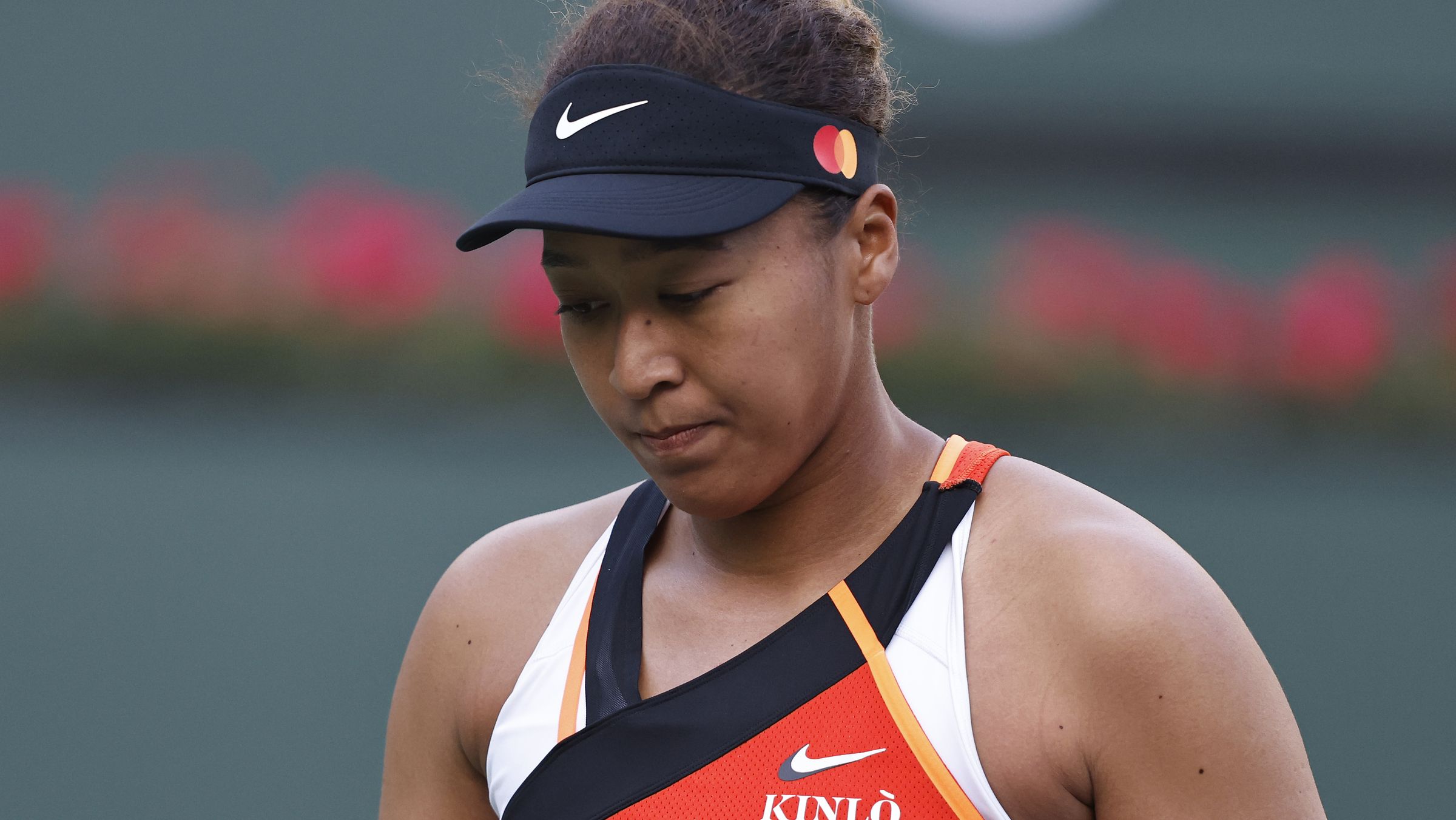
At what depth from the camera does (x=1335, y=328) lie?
410cm

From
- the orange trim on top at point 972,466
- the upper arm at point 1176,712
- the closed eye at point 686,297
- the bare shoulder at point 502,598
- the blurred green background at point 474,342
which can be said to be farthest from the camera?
the blurred green background at point 474,342

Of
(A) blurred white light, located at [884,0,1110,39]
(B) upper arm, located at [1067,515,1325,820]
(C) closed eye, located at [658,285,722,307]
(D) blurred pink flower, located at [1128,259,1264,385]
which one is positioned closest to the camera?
(B) upper arm, located at [1067,515,1325,820]

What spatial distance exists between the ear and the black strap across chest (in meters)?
0.24

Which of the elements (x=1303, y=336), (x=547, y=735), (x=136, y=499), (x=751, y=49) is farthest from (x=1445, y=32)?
(x=136, y=499)

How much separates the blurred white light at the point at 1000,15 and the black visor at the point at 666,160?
9.65 ft

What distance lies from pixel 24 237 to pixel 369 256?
106 cm

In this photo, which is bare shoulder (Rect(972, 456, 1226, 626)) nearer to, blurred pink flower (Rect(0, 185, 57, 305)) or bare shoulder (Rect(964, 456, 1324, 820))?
bare shoulder (Rect(964, 456, 1324, 820))

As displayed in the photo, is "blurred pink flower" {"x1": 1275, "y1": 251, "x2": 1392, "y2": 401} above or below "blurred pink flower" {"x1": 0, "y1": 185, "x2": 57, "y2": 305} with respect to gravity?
below

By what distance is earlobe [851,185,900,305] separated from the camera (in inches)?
61.3

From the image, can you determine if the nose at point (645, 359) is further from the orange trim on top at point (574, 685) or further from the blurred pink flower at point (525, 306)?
the blurred pink flower at point (525, 306)

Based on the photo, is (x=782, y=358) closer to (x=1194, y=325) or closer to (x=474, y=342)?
(x=474, y=342)

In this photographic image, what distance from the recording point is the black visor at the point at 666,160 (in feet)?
4.58

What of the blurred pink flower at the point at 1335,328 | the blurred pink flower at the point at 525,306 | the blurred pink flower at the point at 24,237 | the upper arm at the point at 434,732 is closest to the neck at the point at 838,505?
the upper arm at the point at 434,732

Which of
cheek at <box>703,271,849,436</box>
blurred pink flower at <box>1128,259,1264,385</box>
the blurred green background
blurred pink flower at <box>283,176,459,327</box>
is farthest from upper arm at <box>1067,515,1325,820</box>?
blurred pink flower at <box>283,176,459,327</box>
